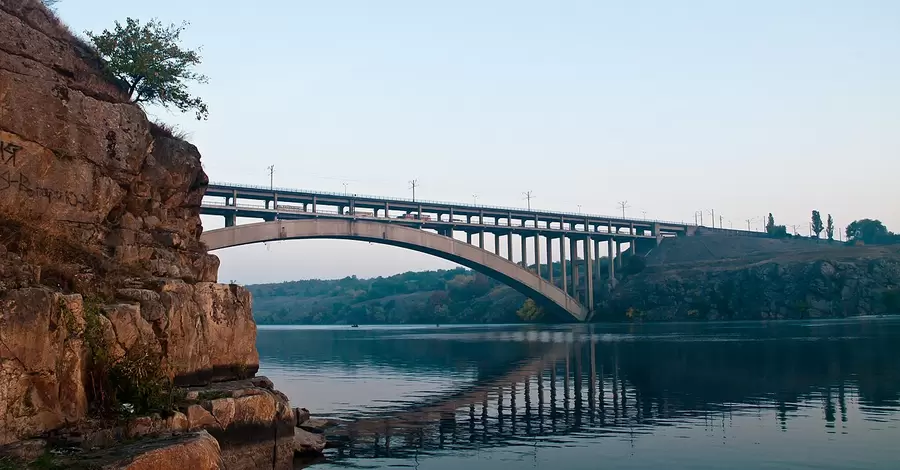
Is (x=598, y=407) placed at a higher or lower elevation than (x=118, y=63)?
lower

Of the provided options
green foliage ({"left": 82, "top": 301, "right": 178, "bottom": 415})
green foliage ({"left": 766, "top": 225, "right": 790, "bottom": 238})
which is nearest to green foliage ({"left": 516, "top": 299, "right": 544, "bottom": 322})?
green foliage ({"left": 766, "top": 225, "right": 790, "bottom": 238})

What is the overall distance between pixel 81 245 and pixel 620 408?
21.6 metres

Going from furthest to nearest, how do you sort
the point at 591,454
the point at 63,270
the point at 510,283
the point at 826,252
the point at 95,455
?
the point at 826,252 → the point at 510,283 → the point at 591,454 → the point at 63,270 → the point at 95,455

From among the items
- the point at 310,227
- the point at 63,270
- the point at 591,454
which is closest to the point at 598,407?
the point at 591,454

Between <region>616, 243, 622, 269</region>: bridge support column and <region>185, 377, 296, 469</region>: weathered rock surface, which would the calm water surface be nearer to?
<region>185, 377, 296, 469</region>: weathered rock surface

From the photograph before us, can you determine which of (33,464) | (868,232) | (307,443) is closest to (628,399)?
(307,443)

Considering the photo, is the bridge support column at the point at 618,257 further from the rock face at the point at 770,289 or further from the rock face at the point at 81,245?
the rock face at the point at 81,245

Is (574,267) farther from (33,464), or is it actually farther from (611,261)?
(33,464)

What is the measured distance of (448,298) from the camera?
192 meters

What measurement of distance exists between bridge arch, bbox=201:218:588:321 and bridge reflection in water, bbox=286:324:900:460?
42208 mm

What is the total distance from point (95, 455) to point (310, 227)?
78607 mm

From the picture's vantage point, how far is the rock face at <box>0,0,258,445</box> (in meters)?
14.9

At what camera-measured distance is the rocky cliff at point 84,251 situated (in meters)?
15.0

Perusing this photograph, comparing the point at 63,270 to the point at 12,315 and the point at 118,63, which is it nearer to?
the point at 12,315
